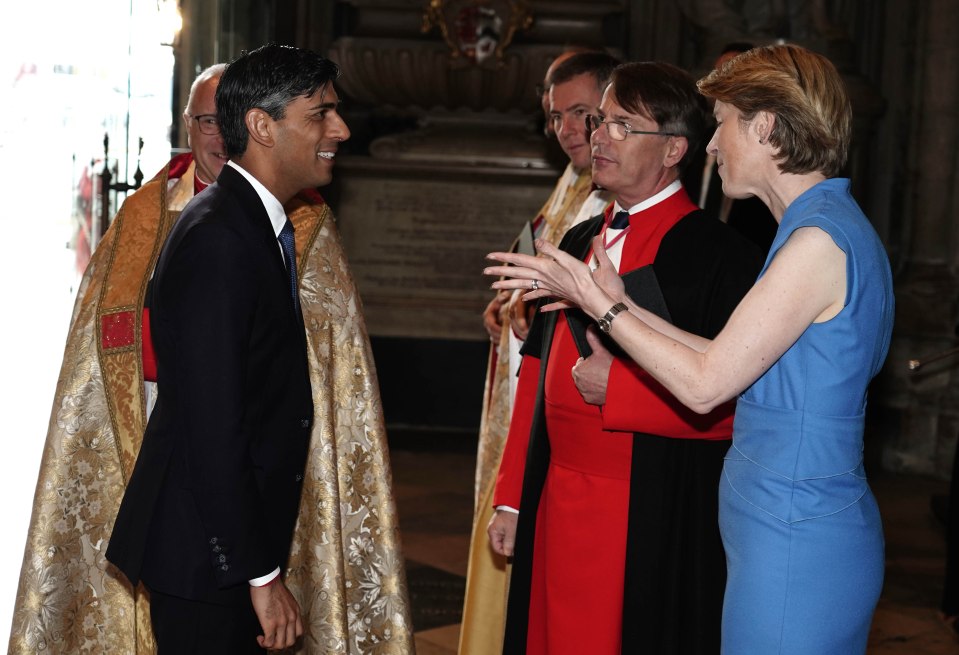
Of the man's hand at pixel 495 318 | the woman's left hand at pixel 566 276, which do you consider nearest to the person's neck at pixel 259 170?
the woman's left hand at pixel 566 276

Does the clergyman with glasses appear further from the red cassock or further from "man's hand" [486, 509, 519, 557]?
"man's hand" [486, 509, 519, 557]

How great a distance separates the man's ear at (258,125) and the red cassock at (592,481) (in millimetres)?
848

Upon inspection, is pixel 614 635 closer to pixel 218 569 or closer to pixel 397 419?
pixel 218 569

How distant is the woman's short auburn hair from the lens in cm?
204

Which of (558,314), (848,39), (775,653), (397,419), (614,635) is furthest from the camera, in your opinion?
(397,419)

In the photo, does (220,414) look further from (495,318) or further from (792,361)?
(495,318)

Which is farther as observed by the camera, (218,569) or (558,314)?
(558,314)

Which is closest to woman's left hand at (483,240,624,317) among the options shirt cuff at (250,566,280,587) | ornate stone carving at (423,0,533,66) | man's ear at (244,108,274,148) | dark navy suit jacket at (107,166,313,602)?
dark navy suit jacket at (107,166,313,602)

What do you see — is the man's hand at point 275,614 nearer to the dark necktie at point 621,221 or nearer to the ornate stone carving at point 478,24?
the dark necktie at point 621,221

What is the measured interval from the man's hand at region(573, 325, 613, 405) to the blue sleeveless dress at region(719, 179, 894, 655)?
552mm

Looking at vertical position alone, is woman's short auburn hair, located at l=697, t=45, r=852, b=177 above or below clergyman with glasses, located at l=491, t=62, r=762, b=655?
above

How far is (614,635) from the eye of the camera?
2615 mm

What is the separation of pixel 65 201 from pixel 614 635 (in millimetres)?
7479

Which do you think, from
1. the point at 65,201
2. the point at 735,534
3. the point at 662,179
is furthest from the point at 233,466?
the point at 65,201
